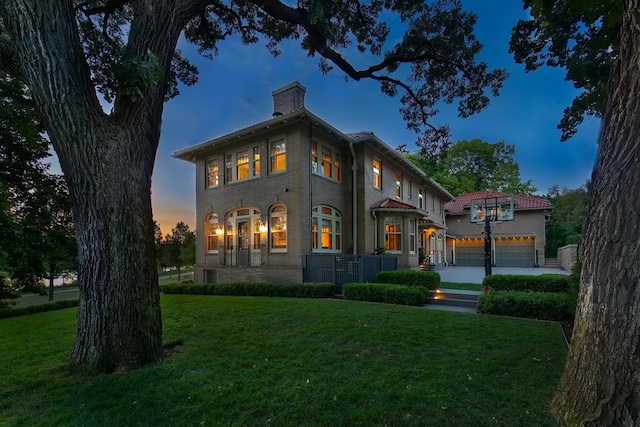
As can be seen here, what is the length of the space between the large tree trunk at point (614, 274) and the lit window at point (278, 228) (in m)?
10.4

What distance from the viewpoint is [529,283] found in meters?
8.68

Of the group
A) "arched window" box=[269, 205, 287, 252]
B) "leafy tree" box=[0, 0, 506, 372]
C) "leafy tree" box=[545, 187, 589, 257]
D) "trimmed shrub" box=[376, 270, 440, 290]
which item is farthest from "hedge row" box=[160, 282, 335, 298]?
"leafy tree" box=[545, 187, 589, 257]

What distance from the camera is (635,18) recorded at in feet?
8.13

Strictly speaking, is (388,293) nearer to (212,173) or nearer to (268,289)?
(268,289)

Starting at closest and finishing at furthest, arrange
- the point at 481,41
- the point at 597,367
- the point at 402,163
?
1. the point at 597,367
2. the point at 481,41
3. the point at 402,163

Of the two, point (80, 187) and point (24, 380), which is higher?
point (80, 187)

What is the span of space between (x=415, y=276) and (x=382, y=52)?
24.5 ft

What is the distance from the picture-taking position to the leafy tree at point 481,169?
115 ft

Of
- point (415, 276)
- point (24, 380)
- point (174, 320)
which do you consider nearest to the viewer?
point (24, 380)

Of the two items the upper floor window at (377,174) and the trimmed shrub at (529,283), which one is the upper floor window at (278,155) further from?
the trimmed shrub at (529,283)

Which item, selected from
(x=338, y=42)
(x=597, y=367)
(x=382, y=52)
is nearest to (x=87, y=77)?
(x=597, y=367)

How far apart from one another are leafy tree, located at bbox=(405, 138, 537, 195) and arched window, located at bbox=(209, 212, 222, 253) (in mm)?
26507

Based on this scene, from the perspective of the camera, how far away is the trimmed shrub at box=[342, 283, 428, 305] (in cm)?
863

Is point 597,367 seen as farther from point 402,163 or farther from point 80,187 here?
point 402,163
